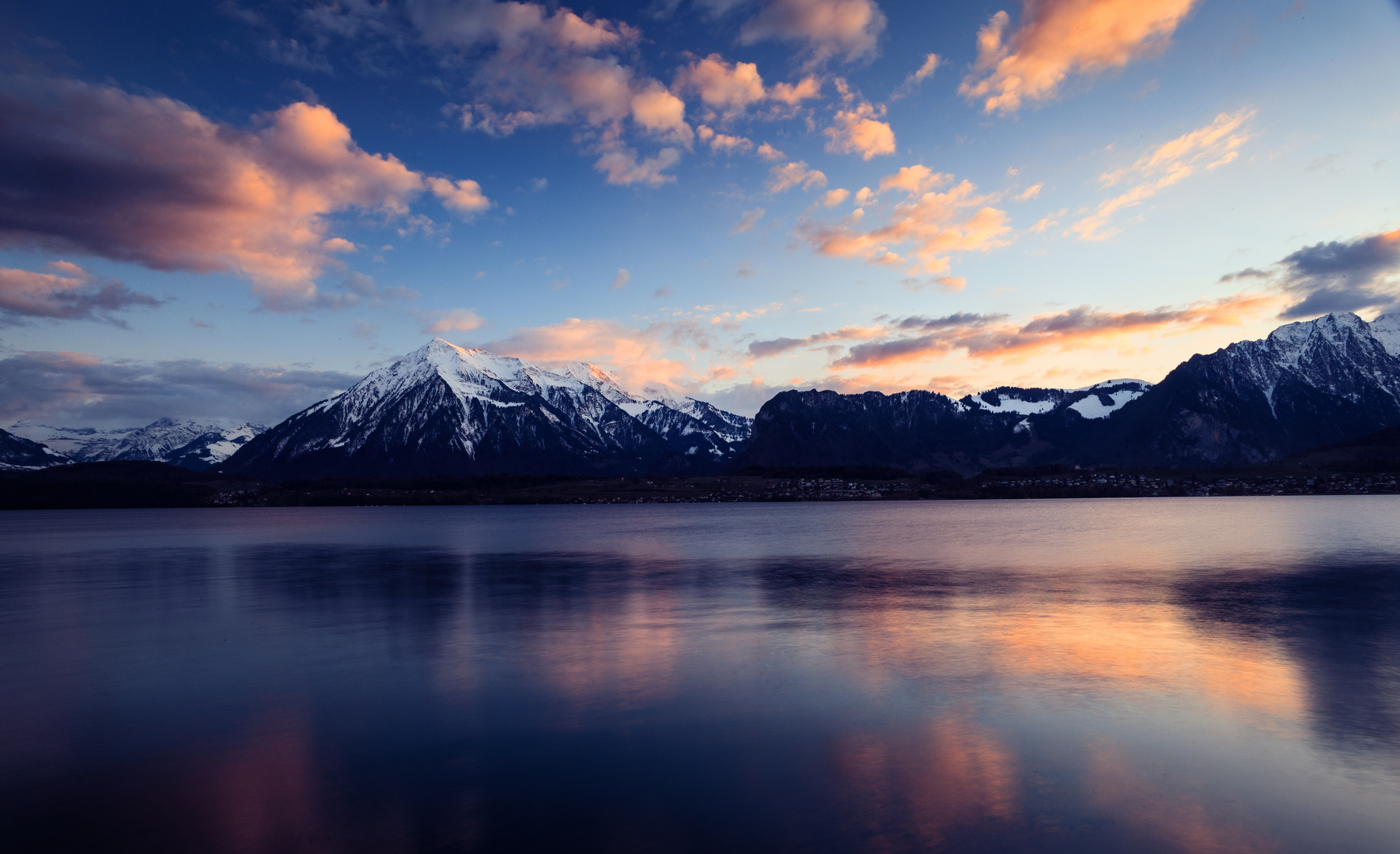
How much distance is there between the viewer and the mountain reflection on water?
1389cm

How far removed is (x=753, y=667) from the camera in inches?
1022

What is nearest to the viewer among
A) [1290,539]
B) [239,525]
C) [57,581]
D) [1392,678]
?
[1392,678]

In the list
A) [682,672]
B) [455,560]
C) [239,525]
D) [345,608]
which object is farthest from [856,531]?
[239,525]

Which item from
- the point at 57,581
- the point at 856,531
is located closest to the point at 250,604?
the point at 57,581

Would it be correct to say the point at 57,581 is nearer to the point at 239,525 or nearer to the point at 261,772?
the point at 261,772

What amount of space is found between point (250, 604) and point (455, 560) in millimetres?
29179

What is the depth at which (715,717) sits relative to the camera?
20406mm

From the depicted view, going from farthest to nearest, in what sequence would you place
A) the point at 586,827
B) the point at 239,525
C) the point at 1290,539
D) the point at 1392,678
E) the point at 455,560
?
the point at 239,525 < the point at 1290,539 < the point at 455,560 < the point at 1392,678 < the point at 586,827

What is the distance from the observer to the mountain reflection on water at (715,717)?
13.9 metres

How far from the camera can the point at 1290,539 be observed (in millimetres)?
84125

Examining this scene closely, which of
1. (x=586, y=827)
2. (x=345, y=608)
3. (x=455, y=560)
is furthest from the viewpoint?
(x=455, y=560)

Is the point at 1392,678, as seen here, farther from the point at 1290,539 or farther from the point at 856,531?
the point at 856,531

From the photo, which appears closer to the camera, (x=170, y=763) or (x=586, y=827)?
(x=586, y=827)

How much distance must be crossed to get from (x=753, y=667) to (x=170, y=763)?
17048 mm
